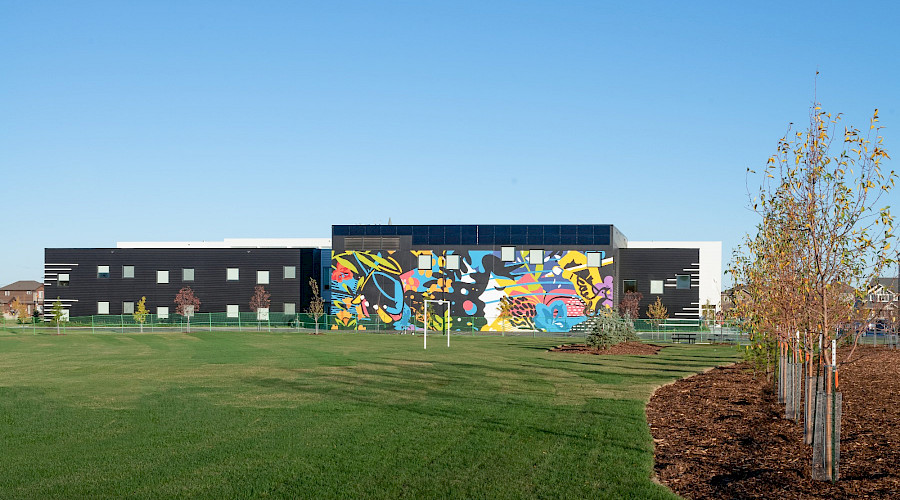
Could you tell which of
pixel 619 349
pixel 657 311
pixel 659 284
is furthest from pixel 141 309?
pixel 619 349

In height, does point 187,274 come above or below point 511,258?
below

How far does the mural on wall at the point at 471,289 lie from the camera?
2876 inches

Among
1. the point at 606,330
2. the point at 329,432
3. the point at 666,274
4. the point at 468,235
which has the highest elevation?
the point at 468,235

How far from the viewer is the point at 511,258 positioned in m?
74.4

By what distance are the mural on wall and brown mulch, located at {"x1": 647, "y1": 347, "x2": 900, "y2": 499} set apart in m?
52.8

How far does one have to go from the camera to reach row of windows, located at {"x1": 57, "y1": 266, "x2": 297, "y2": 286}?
8031 centimetres

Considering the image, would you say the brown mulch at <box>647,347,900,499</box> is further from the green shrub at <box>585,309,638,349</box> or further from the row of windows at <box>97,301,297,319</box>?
the row of windows at <box>97,301,297,319</box>

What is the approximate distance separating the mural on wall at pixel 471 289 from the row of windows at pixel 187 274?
6728mm

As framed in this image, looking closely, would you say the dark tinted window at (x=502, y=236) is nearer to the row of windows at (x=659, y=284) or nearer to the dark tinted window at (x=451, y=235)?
the dark tinted window at (x=451, y=235)

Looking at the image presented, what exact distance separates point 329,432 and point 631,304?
63508 mm

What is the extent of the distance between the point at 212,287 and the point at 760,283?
232ft

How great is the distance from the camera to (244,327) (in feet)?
232

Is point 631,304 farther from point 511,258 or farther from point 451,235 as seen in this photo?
point 451,235

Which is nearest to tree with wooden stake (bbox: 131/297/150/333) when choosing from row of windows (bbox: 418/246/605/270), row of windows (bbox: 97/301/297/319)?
row of windows (bbox: 97/301/297/319)
